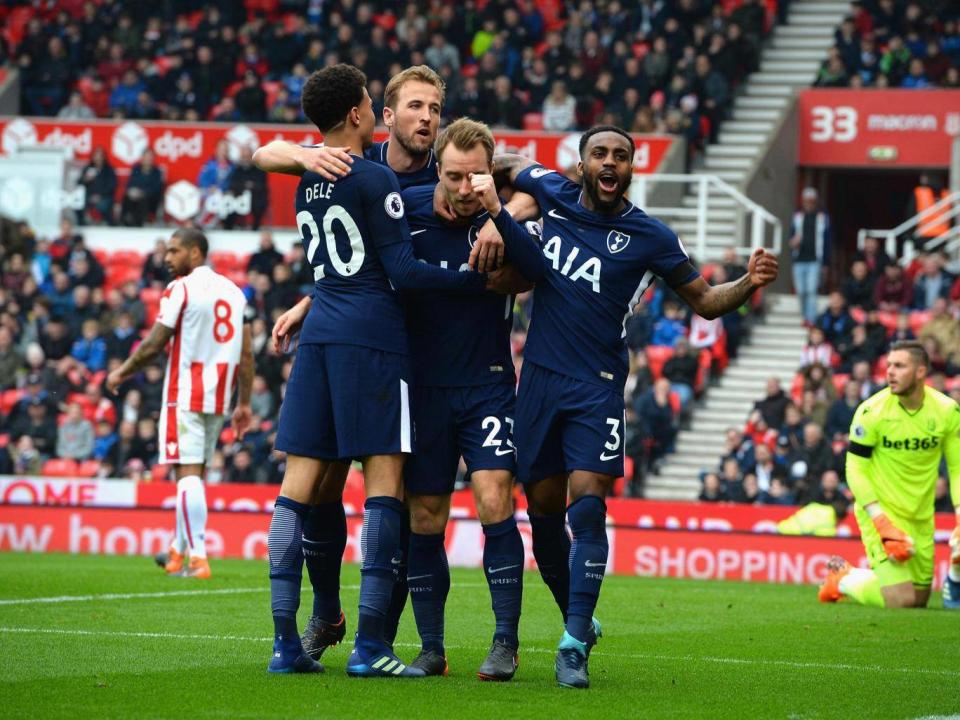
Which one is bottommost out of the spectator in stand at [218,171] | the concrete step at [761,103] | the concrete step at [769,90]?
the spectator in stand at [218,171]

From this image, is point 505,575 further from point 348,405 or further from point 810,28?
point 810,28

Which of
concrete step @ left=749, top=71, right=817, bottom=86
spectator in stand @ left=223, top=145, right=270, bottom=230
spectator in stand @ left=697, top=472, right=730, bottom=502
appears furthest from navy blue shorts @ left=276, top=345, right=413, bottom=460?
concrete step @ left=749, top=71, right=817, bottom=86

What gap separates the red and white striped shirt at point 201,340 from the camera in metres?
12.4

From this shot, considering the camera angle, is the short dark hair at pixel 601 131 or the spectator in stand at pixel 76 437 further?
the spectator in stand at pixel 76 437

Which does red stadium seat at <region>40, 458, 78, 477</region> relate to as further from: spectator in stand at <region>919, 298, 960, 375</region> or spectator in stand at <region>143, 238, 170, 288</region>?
spectator in stand at <region>919, 298, 960, 375</region>

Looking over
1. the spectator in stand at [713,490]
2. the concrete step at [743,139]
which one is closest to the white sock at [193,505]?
the spectator in stand at [713,490]

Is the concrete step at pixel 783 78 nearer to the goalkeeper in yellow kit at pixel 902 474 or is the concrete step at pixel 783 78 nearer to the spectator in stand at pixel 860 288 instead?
the spectator in stand at pixel 860 288

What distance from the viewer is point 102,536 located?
1730 cm

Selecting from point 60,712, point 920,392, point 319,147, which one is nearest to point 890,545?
point 920,392

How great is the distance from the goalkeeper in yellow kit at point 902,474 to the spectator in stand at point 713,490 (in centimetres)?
609

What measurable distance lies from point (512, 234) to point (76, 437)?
15.0 metres

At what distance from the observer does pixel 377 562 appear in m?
7.41

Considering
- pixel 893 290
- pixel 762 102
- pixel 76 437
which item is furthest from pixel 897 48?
pixel 76 437

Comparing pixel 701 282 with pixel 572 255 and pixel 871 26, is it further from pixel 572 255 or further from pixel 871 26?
pixel 871 26
